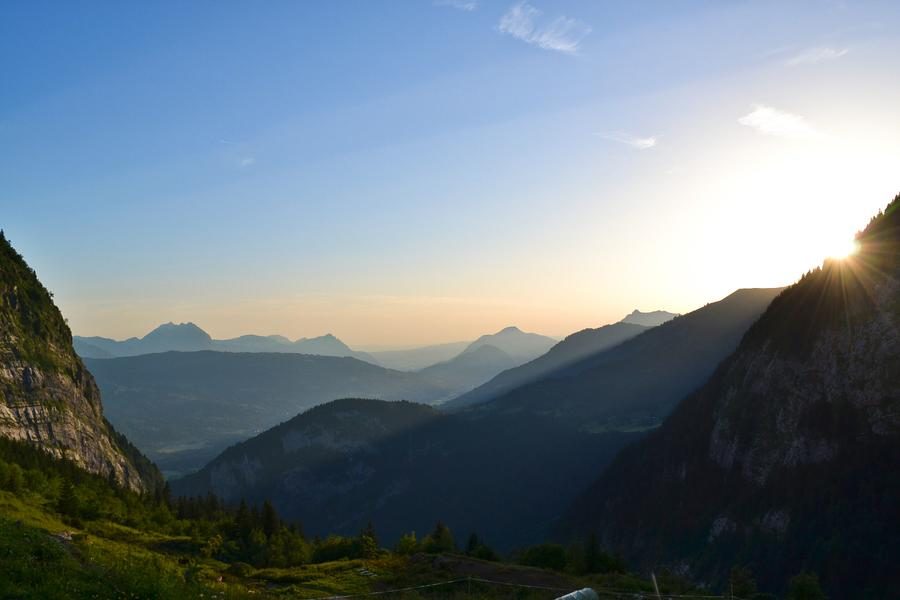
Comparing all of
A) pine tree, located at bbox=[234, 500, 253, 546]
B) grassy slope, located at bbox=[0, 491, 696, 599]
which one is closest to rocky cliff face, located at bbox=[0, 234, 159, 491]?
pine tree, located at bbox=[234, 500, 253, 546]

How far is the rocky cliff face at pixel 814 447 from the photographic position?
383 ft

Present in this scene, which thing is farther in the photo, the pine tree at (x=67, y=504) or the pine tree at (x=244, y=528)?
the pine tree at (x=244, y=528)

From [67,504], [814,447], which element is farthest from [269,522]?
[814,447]

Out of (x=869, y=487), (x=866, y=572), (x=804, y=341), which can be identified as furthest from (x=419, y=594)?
(x=804, y=341)

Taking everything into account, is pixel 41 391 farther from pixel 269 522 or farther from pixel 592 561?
pixel 592 561

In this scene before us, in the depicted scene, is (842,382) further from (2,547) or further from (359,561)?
(2,547)

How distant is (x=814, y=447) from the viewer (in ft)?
455

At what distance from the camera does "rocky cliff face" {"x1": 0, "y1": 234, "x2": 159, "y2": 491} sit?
497ft

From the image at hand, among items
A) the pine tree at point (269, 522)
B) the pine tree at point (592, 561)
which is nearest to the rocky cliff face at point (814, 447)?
the pine tree at point (592, 561)

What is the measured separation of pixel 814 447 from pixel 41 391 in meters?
202

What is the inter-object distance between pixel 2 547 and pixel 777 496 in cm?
15839

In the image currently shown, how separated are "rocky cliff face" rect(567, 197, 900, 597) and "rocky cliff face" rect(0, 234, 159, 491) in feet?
548

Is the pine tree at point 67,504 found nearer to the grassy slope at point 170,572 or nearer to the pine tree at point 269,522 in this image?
the grassy slope at point 170,572

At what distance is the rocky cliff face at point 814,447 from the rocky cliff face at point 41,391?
167 meters
